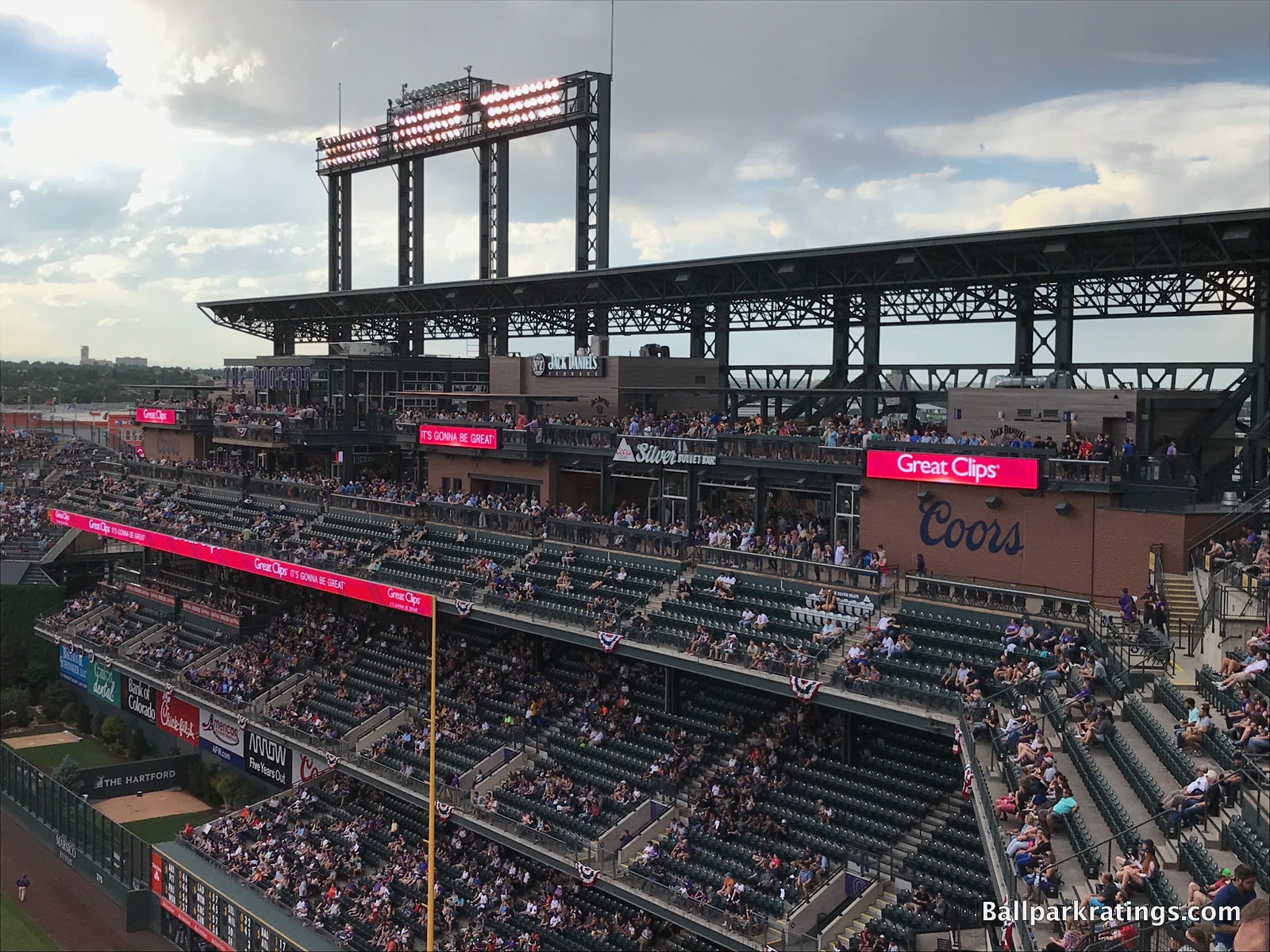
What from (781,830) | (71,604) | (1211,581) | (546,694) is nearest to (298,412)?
(71,604)

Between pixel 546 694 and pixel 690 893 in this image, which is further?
pixel 546 694

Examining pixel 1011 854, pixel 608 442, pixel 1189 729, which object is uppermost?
pixel 608 442

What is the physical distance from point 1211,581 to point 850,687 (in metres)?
7.03

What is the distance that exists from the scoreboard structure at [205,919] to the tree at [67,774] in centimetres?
818

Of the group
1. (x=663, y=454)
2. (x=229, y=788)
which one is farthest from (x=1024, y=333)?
(x=229, y=788)

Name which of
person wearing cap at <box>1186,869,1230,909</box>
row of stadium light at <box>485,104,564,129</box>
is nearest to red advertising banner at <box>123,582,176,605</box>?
row of stadium light at <box>485,104,564,129</box>

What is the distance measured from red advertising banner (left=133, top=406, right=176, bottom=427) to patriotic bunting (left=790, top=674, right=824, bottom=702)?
134ft

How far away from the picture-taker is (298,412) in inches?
1935

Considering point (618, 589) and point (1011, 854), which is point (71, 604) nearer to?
point (618, 589)

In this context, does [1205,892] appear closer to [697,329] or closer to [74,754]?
[697,329]

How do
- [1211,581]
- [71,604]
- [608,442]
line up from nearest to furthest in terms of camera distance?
1. [1211,581]
2. [608,442]
3. [71,604]

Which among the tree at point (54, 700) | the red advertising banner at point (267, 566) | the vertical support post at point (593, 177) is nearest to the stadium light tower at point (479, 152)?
the vertical support post at point (593, 177)

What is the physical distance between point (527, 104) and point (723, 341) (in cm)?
1440

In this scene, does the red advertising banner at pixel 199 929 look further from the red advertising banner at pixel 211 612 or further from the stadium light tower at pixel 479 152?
the stadium light tower at pixel 479 152
